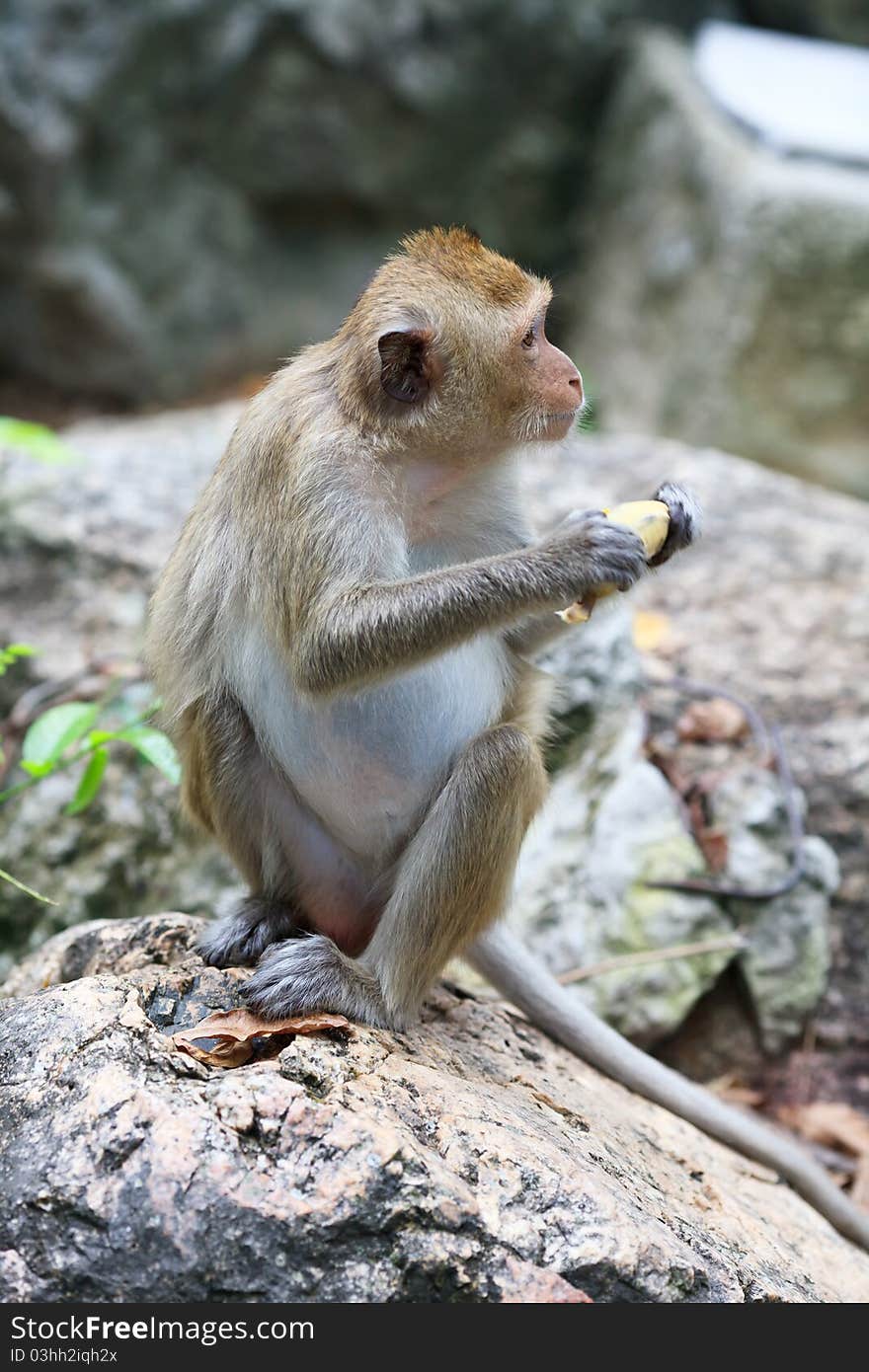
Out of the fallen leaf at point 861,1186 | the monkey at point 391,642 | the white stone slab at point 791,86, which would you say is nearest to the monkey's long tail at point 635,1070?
the monkey at point 391,642

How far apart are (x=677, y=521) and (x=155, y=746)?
1552 mm

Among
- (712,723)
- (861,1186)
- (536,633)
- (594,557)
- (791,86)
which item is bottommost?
(861,1186)

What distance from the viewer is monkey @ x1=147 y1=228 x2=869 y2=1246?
3.15 metres

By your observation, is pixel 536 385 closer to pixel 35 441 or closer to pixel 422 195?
pixel 35 441

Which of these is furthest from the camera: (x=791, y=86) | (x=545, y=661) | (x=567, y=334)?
(x=567, y=334)

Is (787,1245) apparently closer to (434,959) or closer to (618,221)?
(434,959)

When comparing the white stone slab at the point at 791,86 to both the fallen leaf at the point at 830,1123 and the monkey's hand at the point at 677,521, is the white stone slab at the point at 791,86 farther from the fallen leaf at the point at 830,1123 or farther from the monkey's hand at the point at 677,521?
the fallen leaf at the point at 830,1123

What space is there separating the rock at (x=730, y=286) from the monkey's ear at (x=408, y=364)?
238 inches

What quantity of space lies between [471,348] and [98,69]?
7.29 metres

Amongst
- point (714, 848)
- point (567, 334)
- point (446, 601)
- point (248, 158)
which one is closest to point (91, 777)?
point (446, 601)

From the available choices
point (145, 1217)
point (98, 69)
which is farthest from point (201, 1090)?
point (98, 69)

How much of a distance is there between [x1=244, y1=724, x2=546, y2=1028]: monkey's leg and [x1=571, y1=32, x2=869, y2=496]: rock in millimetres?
6415

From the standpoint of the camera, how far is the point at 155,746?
3.71m

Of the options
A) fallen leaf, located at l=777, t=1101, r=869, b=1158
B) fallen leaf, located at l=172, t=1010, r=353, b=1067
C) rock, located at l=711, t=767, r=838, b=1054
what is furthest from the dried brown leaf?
fallen leaf, located at l=172, t=1010, r=353, b=1067
